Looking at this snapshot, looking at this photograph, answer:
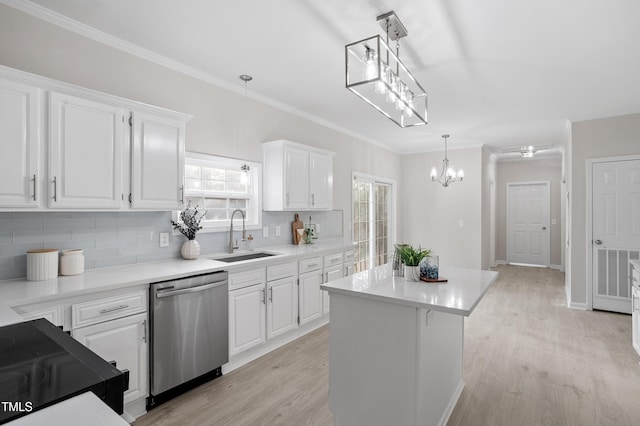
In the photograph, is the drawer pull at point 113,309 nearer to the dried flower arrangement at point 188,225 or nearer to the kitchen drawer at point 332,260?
the dried flower arrangement at point 188,225

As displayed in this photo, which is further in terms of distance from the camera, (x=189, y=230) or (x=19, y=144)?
(x=189, y=230)

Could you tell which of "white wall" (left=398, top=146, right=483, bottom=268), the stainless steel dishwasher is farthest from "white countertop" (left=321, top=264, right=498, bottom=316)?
"white wall" (left=398, top=146, right=483, bottom=268)

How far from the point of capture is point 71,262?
7.34 ft

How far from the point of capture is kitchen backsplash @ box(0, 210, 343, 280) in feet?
6.96

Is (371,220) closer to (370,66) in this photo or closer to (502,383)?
(502,383)

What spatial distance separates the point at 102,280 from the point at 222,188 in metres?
1.56

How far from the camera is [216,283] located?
261 cm

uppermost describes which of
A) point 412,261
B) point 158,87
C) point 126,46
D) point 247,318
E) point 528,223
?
point 126,46

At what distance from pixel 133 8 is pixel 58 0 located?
0.44 metres

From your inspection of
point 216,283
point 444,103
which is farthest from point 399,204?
point 216,283

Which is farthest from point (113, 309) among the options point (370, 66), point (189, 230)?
point (370, 66)

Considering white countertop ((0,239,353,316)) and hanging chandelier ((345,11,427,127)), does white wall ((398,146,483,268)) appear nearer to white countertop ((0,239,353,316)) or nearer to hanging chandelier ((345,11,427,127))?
hanging chandelier ((345,11,427,127))

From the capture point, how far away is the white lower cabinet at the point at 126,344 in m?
2.00

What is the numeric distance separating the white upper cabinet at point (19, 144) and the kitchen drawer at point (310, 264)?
2.25 meters
